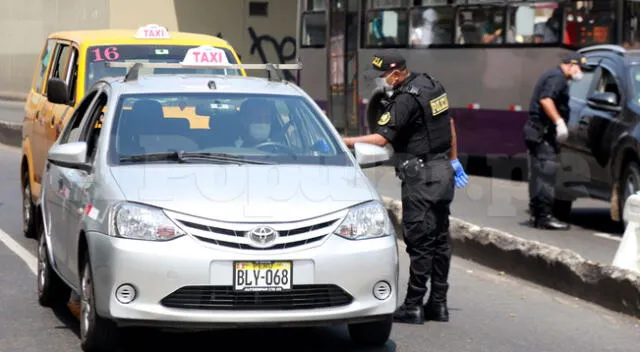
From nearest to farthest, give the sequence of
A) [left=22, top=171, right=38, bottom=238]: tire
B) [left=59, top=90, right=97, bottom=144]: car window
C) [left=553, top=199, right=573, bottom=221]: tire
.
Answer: [left=59, top=90, right=97, bottom=144]: car window → [left=22, top=171, right=38, bottom=238]: tire → [left=553, top=199, right=573, bottom=221]: tire

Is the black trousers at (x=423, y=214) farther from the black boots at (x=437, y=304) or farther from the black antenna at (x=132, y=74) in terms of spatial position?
the black antenna at (x=132, y=74)

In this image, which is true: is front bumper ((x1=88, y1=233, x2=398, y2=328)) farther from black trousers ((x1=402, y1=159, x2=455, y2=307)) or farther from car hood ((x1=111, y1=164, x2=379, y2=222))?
black trousers ((x1=402, y1=159, x2=455, y2=307))

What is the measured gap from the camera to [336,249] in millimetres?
6793

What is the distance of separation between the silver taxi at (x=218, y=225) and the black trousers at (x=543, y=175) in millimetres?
5616

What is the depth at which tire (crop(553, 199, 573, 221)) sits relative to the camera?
47.6 ft

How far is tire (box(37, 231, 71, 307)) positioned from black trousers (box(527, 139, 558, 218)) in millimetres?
5886

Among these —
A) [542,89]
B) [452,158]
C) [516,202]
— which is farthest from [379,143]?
[516,202]

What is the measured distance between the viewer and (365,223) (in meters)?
6.98

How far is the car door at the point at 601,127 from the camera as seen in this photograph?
13125 millimetres

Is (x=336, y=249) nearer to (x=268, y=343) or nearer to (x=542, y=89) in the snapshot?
(x=268, y=343)

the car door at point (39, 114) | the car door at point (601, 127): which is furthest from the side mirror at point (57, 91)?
the car door at point (601, 127)

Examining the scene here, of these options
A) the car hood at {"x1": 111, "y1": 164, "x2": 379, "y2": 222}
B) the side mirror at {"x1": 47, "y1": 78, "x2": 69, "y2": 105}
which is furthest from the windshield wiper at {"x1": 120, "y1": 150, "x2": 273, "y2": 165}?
the side mirror at {"x1": 47, "y1": 78, "x2": 69, "y2": 105}

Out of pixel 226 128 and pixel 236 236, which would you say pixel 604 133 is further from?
pixel 236 236

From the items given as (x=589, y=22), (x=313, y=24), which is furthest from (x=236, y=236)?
(x=313, y=24)
